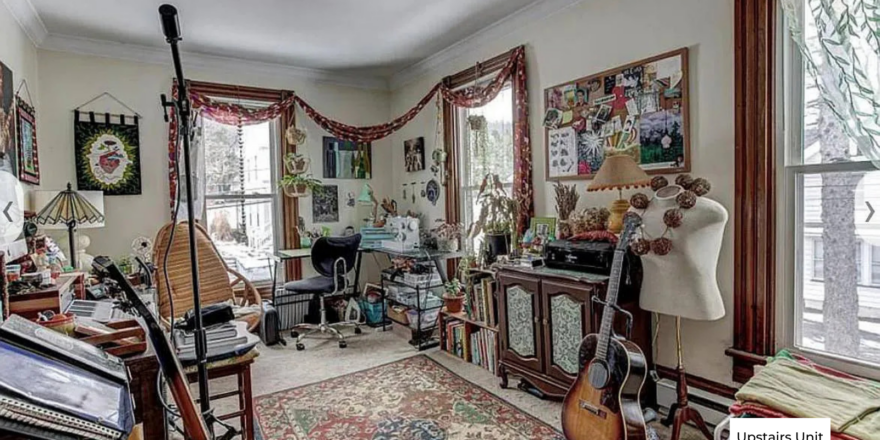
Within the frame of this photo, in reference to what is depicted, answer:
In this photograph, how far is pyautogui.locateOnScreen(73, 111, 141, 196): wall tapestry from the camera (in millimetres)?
3748

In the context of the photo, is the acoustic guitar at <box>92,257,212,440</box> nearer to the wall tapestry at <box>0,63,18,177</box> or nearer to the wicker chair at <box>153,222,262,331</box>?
the wall tapestry at <box>0,63,18,177</box>

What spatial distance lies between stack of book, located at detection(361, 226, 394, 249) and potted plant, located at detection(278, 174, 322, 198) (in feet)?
2.13

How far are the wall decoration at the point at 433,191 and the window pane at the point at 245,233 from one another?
59.0 inches

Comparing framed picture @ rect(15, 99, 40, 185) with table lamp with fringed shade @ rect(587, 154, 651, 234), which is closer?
table lamp with fringed shade @ rect(587, 154, 651, 234)

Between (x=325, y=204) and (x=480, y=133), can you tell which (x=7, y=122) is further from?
(x=480, y=133)

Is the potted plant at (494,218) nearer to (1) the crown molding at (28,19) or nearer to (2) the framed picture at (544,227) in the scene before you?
(2) the framed picture at (544,227)

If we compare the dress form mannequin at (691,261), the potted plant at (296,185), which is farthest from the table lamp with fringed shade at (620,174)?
the potted plant at (296,185)

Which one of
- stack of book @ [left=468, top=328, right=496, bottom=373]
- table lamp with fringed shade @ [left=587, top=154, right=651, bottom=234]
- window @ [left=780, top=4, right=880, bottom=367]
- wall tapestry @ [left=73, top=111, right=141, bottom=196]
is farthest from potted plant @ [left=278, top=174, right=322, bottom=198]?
window @ [left=780, top=4, right=880, bottom=367]

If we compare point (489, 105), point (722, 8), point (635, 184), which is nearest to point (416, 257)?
point (489, 105)

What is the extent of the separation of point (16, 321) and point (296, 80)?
3.98 metres

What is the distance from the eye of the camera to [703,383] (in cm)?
248

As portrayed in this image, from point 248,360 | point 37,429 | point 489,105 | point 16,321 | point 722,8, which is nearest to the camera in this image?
point 37,429

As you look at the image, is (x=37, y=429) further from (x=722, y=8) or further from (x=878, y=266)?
(x=722, y=8)

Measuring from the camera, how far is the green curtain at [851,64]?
65.7 inches
